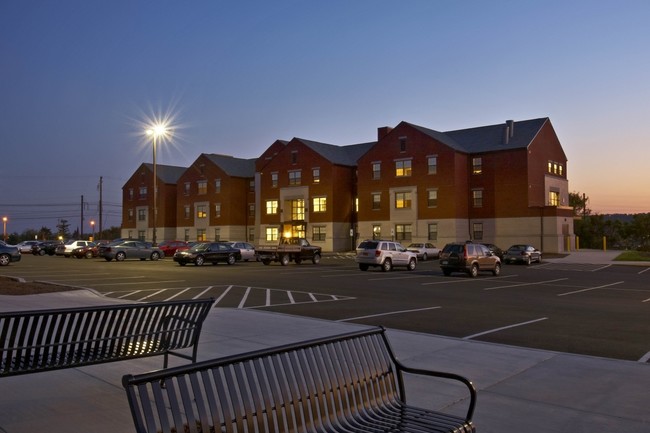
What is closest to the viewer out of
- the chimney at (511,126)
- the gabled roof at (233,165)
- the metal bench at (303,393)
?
the metal bench at (303,393)

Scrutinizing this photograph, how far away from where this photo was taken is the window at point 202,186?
82.9m

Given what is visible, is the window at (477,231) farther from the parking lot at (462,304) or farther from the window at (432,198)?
the parking lot at (462,304)

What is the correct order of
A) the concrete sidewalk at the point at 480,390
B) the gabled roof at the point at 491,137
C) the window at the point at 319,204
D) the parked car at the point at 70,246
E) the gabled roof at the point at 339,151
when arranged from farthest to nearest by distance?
the gabled roof at the point at 339,151 < the window at the point at 319,204 < the gabled roof at the point at 491,137 < the parked car at the point at 70,246 < the concrete sidewalk at the point at 480,390

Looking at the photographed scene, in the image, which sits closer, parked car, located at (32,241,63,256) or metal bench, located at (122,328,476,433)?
metal bench, located at (122,328,476,433)

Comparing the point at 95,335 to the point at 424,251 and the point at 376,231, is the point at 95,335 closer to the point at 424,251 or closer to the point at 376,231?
the point at 424,251

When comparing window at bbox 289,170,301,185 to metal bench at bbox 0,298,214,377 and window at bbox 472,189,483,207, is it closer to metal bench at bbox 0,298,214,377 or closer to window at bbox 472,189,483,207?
window at bbox 472,189,483,207

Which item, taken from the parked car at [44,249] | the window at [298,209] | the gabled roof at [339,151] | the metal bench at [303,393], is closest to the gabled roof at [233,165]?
the window at [298,209]

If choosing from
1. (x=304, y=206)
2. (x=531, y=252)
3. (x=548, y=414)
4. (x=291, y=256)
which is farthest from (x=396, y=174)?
(x=548, y=414)

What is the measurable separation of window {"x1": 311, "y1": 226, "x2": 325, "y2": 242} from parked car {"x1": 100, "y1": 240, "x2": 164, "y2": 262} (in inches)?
973

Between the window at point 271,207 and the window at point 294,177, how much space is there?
156 inches

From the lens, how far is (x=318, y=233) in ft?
224

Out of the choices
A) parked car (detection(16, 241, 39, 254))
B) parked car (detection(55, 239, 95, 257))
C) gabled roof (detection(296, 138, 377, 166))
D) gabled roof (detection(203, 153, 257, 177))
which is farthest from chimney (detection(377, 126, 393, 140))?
parked car (detection(16, 241, 39, 254))

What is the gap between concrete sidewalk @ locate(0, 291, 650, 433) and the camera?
5.62 meters

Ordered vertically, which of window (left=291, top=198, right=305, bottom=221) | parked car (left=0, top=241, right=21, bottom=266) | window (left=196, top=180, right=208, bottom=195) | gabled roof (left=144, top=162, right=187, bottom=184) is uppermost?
gabled roof (left=144, top=162, right=187, bottom=184)
